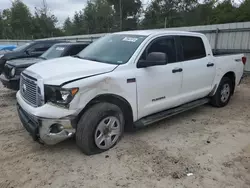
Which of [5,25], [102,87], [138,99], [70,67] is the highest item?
[5,25]

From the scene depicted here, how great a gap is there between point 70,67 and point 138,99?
45.7 inches

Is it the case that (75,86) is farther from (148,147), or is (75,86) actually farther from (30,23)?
(30,23)

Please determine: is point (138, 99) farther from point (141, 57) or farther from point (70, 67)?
point (70, 67)

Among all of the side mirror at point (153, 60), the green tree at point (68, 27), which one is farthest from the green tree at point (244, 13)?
the green tree at point (68, 27)

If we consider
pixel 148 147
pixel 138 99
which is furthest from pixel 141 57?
pixel 148 147

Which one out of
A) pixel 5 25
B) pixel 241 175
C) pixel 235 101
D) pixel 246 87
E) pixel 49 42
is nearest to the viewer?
pixel 241 175

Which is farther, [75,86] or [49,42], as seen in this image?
[49,42]

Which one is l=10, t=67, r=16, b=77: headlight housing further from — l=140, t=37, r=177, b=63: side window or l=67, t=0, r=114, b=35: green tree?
l=67, t=0, r=114, b=35: green tree

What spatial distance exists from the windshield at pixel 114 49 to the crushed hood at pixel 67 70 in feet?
0.79

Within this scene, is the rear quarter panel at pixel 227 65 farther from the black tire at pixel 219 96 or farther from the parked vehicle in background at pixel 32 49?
the parked vehicle in background at pixel 32 49

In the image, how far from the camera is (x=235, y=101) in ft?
19.6

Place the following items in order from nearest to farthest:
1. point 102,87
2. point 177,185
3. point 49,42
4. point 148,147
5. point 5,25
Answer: point 177,185 < point 102,87 < point 148,147 < point 49,42 < point 5,25

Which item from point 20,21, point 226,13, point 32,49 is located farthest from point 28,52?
point 20,21

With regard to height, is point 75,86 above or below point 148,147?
Answer: above
